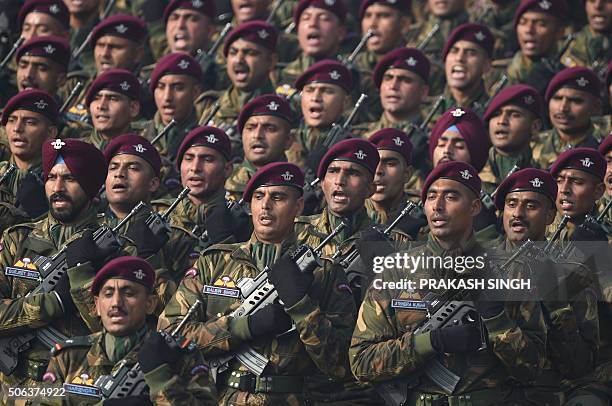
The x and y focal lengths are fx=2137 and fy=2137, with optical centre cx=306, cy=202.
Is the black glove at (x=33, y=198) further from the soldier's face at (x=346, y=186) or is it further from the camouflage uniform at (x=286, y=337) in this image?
the soldier's face at (x=346, y=186)

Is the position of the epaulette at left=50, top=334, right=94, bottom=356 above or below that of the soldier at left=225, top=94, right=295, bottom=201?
below

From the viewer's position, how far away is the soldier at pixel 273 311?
2227 centimetres

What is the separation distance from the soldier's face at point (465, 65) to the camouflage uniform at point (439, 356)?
260 inches

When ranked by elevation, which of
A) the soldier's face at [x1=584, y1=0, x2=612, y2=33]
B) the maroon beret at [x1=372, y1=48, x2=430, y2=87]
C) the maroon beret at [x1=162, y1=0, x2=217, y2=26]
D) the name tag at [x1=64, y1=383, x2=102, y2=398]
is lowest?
the name tag at [x1=64, y1=383, x2=102, y2=398]

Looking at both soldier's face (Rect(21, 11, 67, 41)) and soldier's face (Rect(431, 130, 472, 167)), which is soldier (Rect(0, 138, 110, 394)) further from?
soldier's face (Rect(21, 11, 67, 41))

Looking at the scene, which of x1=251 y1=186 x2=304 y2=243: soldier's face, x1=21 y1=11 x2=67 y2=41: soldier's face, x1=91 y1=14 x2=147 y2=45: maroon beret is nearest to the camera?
x1=251 y1=186 x2=304 y2=243: soldier's face

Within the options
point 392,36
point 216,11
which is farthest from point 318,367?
point 216,11

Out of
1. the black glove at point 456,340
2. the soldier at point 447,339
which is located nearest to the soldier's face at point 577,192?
the soldier at point 447,339

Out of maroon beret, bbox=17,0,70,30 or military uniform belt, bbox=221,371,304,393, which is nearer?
military uniform belt, bbox=221,371,304,393

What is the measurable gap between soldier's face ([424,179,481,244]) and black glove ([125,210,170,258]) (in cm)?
323

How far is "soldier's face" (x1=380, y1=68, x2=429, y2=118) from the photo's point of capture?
92.3 feet

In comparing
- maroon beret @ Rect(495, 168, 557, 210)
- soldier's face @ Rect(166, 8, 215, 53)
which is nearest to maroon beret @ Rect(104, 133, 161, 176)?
maroon beret @ Rect(495, 168, 557, 210)

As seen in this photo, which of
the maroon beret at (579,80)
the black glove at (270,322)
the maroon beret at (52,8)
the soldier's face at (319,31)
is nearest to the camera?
the black glove at (270,322)

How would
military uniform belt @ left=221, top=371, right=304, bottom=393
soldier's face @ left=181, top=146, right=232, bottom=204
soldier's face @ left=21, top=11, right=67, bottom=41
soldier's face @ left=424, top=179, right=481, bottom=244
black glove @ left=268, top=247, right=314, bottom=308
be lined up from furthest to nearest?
soldier's face @ left=21, top=11, right=67, bottom=41, soldier's face @ left=181, top=146, right=232, bottom=204, soldier's face @ left=424, top=179, right=481, bottom=244, military uniform belt @ left=221, top=371, right=304, bottom=393, black glove @ left=268, top=247, right=314, bottom=308
